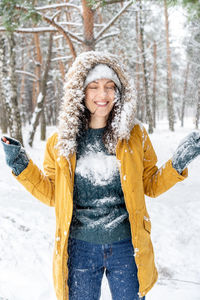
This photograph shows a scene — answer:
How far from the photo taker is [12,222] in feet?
13.0

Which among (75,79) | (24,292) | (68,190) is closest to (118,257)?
(68,190)

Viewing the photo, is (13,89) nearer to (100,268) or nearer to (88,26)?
(88,26)

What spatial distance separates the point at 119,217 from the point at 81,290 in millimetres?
620

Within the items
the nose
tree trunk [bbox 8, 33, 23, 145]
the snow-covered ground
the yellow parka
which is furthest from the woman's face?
tree trunk [bbox 8, 33, 23, 145]

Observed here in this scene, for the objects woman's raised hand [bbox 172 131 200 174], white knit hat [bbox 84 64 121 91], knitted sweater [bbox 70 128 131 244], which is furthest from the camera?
white knit hat [bbox 84 64 121 91]

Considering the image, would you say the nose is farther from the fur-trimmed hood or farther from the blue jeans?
the blue jeans

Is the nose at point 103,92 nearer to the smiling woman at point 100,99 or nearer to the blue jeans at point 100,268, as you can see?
the smiling woman at point 100,99

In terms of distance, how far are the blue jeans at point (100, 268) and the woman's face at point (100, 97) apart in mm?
1010

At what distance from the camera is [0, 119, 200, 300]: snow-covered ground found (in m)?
2.95

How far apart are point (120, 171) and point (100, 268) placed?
0.78m

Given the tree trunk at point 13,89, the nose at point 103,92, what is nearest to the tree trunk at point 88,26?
the nose at point 103,92

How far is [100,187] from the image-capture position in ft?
5.59

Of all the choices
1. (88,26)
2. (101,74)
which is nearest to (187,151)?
(101,74)

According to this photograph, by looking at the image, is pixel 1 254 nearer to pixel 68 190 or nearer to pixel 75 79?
pixel 68 190
